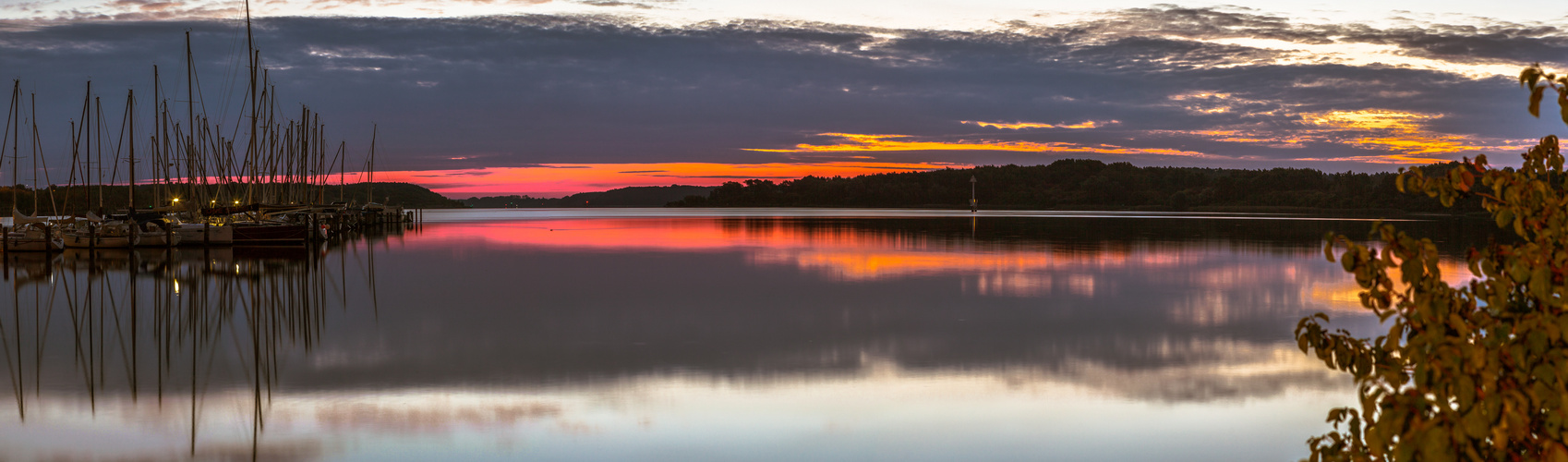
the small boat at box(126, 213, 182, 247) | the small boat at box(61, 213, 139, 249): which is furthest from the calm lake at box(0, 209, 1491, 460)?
the small boat at box(126, 213, 182, 247)

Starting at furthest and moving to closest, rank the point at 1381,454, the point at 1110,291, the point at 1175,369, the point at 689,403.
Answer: the point at 1110,291, the point at 1175,369, the point at 689,403, the point at 1381,454

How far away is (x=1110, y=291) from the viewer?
1958 centimetres

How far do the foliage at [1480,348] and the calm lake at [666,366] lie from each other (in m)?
4.18

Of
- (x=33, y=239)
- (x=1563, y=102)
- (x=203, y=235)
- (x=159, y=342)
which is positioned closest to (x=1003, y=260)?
(x=159, y=342)

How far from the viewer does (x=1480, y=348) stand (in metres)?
2.88

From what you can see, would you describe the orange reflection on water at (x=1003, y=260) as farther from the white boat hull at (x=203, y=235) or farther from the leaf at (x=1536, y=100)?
the leaf at (x=1536, y=100)

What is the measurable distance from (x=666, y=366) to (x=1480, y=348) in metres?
8.83

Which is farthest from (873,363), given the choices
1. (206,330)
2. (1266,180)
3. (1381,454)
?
(1266,180)

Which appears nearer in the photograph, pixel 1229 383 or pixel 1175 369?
pixel 1229 383

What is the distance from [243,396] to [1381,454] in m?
9.43

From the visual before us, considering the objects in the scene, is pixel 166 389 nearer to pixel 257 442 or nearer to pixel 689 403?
pixel 257 442

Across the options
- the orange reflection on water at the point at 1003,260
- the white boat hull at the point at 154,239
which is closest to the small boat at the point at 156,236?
the white boat hull at the point at 154,239

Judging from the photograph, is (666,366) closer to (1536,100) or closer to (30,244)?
(1536,100)

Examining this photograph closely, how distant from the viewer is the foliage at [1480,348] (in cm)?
286
